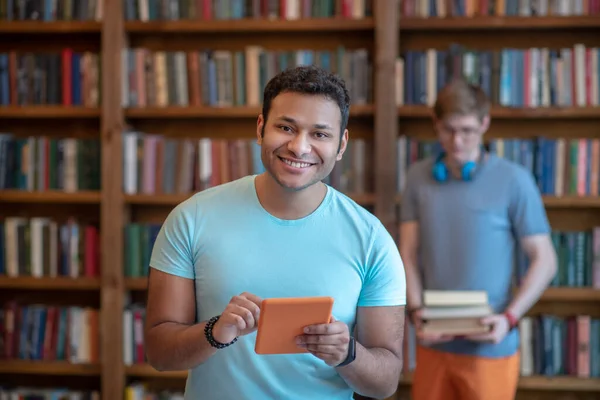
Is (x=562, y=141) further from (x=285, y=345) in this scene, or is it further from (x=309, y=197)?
(x=285, y=345)

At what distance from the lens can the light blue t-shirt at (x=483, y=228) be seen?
228 cm

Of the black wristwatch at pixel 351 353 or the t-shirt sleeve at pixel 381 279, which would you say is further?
the t-shirt sleeve at pixel 381 279

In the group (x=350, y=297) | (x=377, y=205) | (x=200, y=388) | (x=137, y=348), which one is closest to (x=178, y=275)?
(x=200, y=388)

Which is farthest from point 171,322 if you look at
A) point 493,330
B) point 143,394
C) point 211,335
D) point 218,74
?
point 143,394

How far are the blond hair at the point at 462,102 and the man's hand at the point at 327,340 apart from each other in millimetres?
1292

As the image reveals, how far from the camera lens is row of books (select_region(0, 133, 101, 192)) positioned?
3.05 m

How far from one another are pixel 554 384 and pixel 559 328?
0.24 m

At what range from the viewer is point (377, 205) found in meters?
2.88

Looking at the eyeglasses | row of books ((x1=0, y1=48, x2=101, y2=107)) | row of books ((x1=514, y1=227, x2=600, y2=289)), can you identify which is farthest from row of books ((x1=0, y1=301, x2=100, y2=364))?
row of books ((x1=514, y1=227, x2=600, y2=289))

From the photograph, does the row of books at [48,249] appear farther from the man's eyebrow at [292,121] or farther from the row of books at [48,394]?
the man's eyebrow at [292,121]

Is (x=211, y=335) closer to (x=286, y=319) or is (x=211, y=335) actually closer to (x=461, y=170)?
(x=286, y=319)

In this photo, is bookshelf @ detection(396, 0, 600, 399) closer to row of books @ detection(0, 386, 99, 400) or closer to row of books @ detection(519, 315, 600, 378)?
row of books @ detection(519, 315, 600, 378)

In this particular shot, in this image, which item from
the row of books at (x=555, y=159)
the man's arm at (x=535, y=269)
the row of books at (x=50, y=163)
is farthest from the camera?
the row of books at (x=50, y=163)

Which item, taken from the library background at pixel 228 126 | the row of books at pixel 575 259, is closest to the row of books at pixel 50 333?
the library background at pixel 228 126
